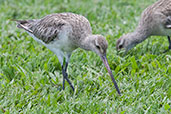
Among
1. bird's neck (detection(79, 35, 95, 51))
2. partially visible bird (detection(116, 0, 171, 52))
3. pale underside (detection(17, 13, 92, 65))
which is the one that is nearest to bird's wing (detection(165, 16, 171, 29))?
partially visible bird (detection(116, 0, 171, 52))

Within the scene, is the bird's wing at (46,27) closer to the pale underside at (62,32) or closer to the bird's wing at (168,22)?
the pale underside at (62,32)

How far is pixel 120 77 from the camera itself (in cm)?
679

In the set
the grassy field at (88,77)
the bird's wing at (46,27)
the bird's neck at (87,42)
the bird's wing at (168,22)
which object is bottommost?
the grassy field at (88,77)

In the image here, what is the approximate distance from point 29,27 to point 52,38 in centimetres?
97

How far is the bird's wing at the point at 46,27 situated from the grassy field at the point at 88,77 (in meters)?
0.74

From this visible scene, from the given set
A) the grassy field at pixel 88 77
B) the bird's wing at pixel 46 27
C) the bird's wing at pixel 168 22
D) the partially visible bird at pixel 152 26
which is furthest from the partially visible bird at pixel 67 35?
the bird's wing at pixel 168 22

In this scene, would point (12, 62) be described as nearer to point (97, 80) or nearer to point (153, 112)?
point (97, 80)

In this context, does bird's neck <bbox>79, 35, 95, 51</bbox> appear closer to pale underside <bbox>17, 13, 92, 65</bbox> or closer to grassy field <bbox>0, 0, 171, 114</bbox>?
pale underside <bbox>17, 13, 92, 65</bbox>

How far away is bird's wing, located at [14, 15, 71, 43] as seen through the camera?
254 inches

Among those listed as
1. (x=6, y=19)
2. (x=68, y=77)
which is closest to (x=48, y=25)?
(x=68, y=77)

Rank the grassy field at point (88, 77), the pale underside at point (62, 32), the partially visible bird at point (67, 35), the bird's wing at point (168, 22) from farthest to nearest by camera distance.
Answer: the bird's wing at point (168, 22), the pale underside at point (62, 32), the partially visible bird at point (67, 35), the grassy field at point (88, 77)

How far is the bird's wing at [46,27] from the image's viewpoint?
6.46 m

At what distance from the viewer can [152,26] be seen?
791 cm

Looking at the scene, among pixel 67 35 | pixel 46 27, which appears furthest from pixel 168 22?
pixel 46 27
